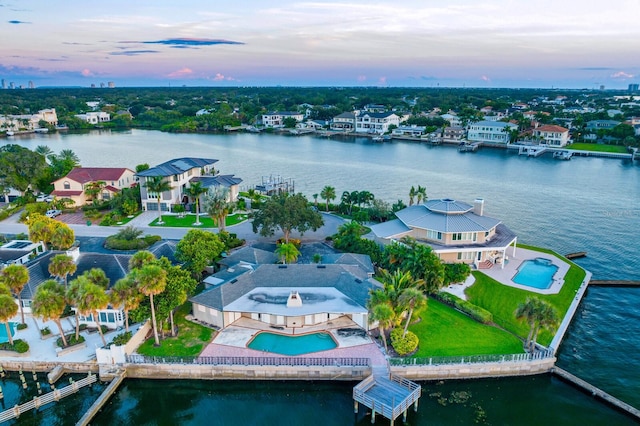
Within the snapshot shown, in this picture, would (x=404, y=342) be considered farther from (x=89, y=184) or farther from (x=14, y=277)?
(x=89, y=184)

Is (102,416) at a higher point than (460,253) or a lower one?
lower

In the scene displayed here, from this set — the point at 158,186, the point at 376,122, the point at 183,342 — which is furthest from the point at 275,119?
the point at 183,342

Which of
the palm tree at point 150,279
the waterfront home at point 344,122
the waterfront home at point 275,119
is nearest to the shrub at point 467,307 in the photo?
the palm tree at point 150,279

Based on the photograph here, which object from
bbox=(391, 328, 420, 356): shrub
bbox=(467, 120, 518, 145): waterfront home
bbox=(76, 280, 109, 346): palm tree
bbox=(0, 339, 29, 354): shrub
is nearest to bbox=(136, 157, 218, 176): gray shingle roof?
bbox=(0, 339, 29, 354): shrub

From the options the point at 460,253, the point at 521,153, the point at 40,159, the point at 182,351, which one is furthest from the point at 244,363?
the point at 521,153

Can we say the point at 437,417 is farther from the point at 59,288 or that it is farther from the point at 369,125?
the point at 369,125

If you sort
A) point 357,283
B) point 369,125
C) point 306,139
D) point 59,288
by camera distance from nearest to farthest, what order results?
1. point 59,288
2. point 357,283
3. point 306,139
4. point 369,125


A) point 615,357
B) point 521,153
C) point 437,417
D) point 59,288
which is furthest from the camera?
point 521,153

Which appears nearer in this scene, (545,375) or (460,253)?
(545,375)
